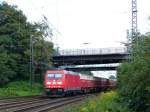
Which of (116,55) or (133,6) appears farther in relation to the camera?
(116,55)

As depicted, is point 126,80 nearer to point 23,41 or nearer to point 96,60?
point 23,41

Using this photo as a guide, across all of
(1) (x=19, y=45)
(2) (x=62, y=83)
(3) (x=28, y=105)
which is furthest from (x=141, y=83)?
(1) (x=19, y=45)

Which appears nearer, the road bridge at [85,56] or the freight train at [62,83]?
the freight train at [62,83]

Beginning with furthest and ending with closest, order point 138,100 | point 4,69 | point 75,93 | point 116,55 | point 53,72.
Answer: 1. point 116,55
2. point 4,69
3. point 75,93
4. point 53,72
5. point 138,100

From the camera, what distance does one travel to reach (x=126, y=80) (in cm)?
2266

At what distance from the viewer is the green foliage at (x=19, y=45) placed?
73062 millimetres

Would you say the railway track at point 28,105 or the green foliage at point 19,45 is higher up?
the green foliage at point 19,45

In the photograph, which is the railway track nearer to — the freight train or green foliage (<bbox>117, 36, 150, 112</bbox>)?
green foliage (<bbox>117, 36, 150, 112</bbox>)

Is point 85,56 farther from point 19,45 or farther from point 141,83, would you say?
point 141,83

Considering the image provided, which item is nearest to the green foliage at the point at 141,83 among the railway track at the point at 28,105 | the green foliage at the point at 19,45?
the railway track at the point at 28,105

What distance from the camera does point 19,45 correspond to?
253 ft

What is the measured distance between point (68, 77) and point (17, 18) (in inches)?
1243

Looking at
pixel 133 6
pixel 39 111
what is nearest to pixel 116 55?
pixel 133 6

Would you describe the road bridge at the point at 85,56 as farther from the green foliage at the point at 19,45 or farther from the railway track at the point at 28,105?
the railway track at the point at 28,105
